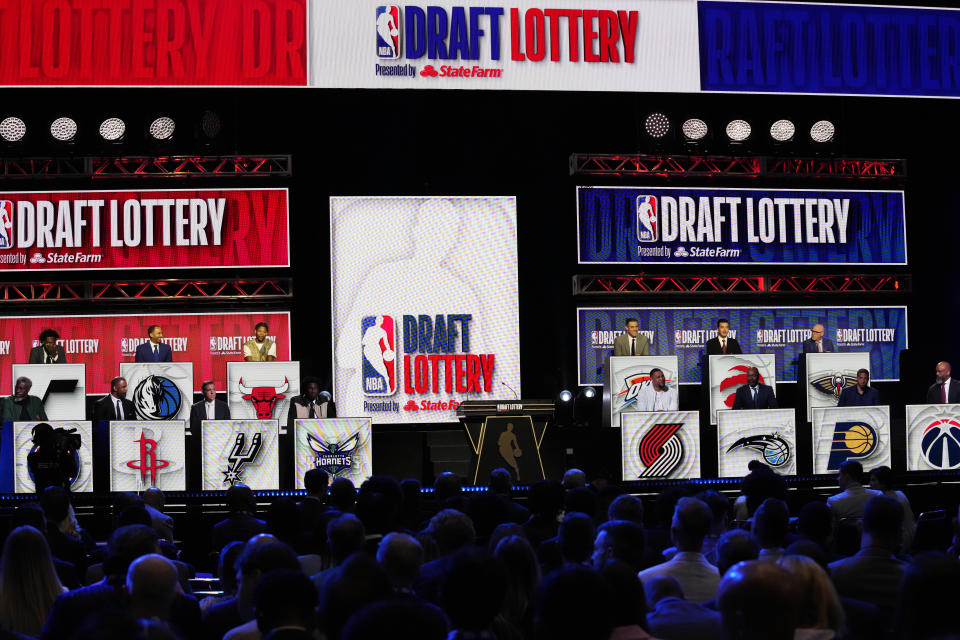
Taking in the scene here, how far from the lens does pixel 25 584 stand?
4.05 m

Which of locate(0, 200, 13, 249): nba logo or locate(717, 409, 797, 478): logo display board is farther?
locate(0, 200, 13, 249): nba logo

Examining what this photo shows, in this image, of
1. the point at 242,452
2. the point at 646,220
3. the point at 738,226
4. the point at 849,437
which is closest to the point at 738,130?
the point at 738,226

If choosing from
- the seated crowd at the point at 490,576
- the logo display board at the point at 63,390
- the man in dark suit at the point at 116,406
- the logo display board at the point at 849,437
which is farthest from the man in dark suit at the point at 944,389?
the logo display board at the point at 63,390

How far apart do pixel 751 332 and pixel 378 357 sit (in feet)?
15.6

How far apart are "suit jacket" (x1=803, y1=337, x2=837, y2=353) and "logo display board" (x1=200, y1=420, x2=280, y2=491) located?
264 inches

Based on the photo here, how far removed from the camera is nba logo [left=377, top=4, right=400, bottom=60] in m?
12.8

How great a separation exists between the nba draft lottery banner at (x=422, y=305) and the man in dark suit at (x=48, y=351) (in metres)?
3.19

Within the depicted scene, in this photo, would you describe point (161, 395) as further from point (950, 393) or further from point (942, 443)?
point (950, 393)

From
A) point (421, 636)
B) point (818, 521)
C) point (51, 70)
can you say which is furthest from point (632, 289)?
Answer: point (421, 636)

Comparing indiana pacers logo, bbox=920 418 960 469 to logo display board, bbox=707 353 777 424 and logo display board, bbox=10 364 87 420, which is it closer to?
logo display board, bbox=707 353 777 424

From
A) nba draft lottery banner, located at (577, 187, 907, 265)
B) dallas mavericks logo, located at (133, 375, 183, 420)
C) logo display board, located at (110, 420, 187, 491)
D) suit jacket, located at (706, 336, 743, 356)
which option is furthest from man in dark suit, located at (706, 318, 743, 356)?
logo display board, located at (110, 420, 187, 491)

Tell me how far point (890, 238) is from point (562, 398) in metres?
5.11

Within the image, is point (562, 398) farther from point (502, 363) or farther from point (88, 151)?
point (88, 151)

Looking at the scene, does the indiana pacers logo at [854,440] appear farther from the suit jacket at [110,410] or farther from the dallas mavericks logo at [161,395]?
the suit jacket at [110,410]
